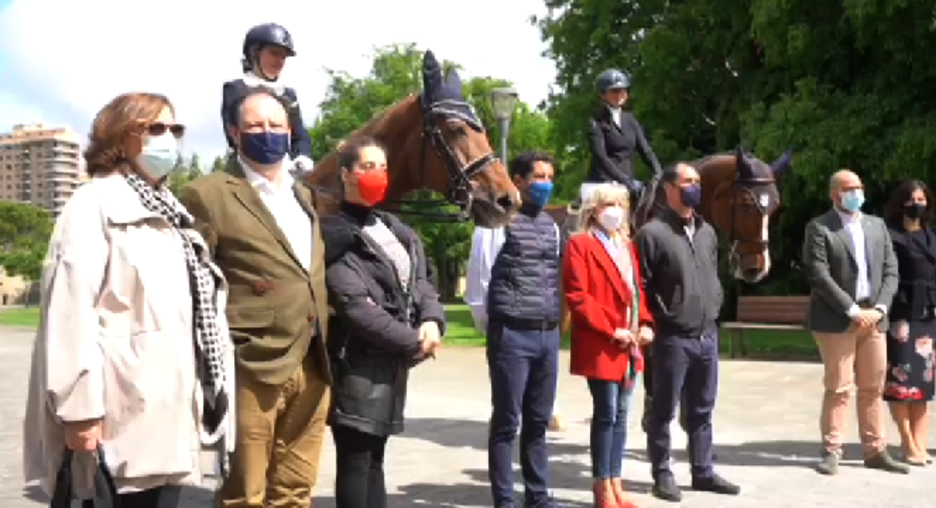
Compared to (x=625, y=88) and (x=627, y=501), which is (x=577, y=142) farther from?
(x=627, y=501)

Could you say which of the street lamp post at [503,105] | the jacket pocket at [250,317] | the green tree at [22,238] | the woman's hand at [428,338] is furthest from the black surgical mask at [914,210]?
the green tree at [22,238]

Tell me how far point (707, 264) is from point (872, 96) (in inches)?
486

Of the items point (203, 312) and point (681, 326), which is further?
point (681, 326)

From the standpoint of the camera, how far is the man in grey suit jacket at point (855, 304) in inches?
313

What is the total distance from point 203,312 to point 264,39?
2763 millimetres

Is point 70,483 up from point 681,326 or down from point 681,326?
down

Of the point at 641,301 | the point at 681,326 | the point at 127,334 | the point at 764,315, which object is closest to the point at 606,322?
the point at 641,301

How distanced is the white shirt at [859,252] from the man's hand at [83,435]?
6245 millimetres

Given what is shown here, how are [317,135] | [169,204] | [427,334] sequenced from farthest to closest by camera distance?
[317,135], [427,334], [169,204]

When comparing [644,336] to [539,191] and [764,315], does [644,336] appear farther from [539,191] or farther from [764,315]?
[764,315]

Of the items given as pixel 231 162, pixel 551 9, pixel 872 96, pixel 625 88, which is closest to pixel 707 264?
pixel 625 88

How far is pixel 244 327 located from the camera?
4109 millimetres

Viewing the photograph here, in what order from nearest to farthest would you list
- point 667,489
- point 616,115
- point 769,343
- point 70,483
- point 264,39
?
point 70,483 < point 264,39 < point 667,489 < point 616,115 < point 769,343

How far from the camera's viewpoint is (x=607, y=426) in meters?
6.38
